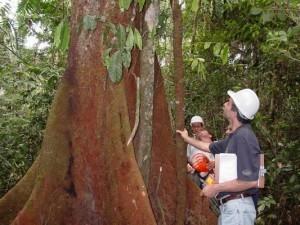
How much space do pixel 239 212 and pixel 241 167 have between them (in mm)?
384

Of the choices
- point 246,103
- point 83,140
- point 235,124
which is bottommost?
point 83,140

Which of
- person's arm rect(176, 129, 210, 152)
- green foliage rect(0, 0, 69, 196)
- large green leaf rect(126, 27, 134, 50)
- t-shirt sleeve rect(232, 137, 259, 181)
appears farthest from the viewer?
green foliage rect(0, 0, 69, 196)

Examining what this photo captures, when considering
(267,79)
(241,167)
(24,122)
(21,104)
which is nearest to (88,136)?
(241,167)

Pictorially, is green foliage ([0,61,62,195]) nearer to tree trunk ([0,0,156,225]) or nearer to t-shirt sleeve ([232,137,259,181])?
tree trunk ([0,0,156,225])

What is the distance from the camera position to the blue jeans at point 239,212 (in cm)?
335

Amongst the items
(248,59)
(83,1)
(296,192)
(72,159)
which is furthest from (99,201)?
(248,59)

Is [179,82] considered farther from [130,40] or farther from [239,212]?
[239,212]

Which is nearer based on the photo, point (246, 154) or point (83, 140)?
point (246, 154)

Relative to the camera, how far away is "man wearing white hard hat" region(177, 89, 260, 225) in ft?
10.5

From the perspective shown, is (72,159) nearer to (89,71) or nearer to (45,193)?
(45,193)

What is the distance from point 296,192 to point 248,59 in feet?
8.09

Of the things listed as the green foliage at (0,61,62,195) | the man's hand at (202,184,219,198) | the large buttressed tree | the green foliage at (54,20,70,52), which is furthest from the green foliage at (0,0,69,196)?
the man's hand at (202,184,219,198)

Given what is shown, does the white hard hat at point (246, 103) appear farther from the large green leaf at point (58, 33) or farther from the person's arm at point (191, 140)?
the large green leaf at point (58, 33)

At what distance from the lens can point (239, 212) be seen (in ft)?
11.0
